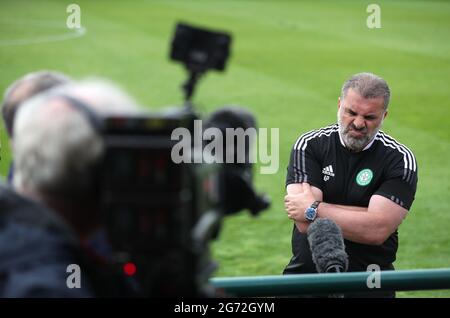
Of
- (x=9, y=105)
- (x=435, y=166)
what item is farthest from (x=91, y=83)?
(x=435, y=166)

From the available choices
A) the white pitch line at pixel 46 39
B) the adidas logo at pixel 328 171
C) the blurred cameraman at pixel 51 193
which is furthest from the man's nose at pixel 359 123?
the white pitch line at pixel 46 39

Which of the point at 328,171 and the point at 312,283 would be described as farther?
the point at 328,171

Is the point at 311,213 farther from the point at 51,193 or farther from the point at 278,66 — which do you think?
the point at 278,66

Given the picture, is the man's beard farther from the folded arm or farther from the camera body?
the camera body

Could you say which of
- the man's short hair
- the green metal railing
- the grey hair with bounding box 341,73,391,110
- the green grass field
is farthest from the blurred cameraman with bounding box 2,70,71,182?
the green grass field

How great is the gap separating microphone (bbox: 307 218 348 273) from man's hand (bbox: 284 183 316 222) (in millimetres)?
436

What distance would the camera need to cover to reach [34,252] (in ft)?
6.20

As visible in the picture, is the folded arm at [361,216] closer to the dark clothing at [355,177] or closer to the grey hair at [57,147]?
the dark clothing at [355,177]

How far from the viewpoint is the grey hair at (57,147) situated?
191cm

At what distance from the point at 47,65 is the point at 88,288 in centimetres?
1360

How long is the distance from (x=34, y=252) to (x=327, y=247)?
204cm

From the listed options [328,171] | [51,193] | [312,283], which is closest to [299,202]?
[328,171]

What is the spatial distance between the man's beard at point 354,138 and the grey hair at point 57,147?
104 inches

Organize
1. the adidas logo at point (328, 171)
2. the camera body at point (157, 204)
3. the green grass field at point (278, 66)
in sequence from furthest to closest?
the green grass field at point (278, 66)
the adidas logo at point (328, 171)
the camera body at point (157, 204)
